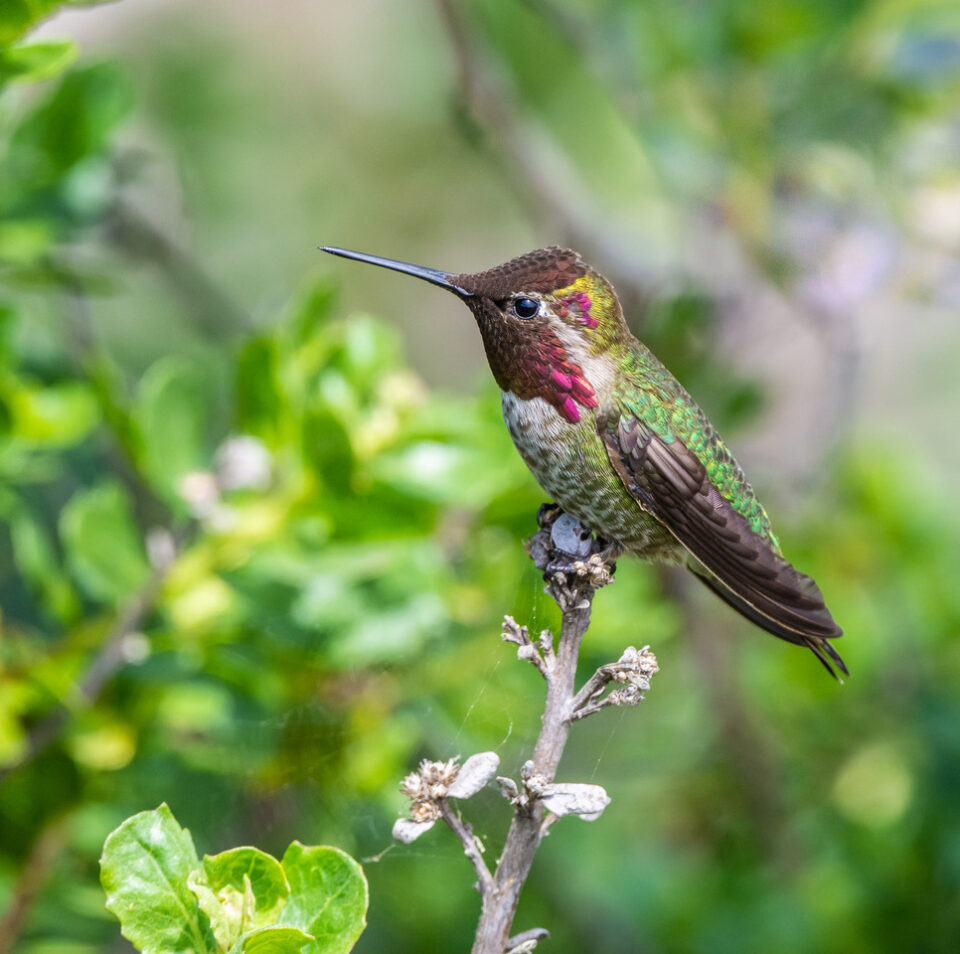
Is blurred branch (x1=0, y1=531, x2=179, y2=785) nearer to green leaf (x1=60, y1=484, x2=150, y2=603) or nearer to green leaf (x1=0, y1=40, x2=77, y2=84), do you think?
green leaf (x1=60, y1=484, x2=150, y2=603)

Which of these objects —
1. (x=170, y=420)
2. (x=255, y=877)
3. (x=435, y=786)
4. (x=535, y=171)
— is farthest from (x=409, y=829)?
(x=535, y=171)

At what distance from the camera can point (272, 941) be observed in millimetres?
976

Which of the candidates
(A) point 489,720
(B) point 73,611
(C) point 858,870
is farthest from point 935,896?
(B) point 73,611

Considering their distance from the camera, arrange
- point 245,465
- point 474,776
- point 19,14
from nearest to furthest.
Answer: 1. point 474,776
2. point 19,14
3. point 245,465

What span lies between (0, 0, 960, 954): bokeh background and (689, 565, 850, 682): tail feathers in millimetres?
325

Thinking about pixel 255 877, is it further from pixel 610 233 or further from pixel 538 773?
pixel 610 233

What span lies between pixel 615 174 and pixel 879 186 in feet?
5.35

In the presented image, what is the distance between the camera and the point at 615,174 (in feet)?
15.7

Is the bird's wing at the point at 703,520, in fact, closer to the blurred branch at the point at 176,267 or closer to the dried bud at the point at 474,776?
the dried bud at the point at 474,776

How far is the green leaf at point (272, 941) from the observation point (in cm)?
96

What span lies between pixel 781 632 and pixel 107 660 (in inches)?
42.2

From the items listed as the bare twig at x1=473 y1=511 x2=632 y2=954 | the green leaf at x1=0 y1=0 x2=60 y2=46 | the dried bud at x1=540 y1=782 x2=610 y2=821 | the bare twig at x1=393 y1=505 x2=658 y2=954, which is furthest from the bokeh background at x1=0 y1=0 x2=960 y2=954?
the dried bud at x1=540 y1=782 x2=610 y2=821

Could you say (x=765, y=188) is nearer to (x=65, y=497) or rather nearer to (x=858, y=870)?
(x=858, y=870)

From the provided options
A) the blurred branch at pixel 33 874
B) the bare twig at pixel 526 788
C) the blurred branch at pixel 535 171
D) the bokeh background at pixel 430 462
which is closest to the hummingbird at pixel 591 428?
the bokeh background at pixel 430 462
